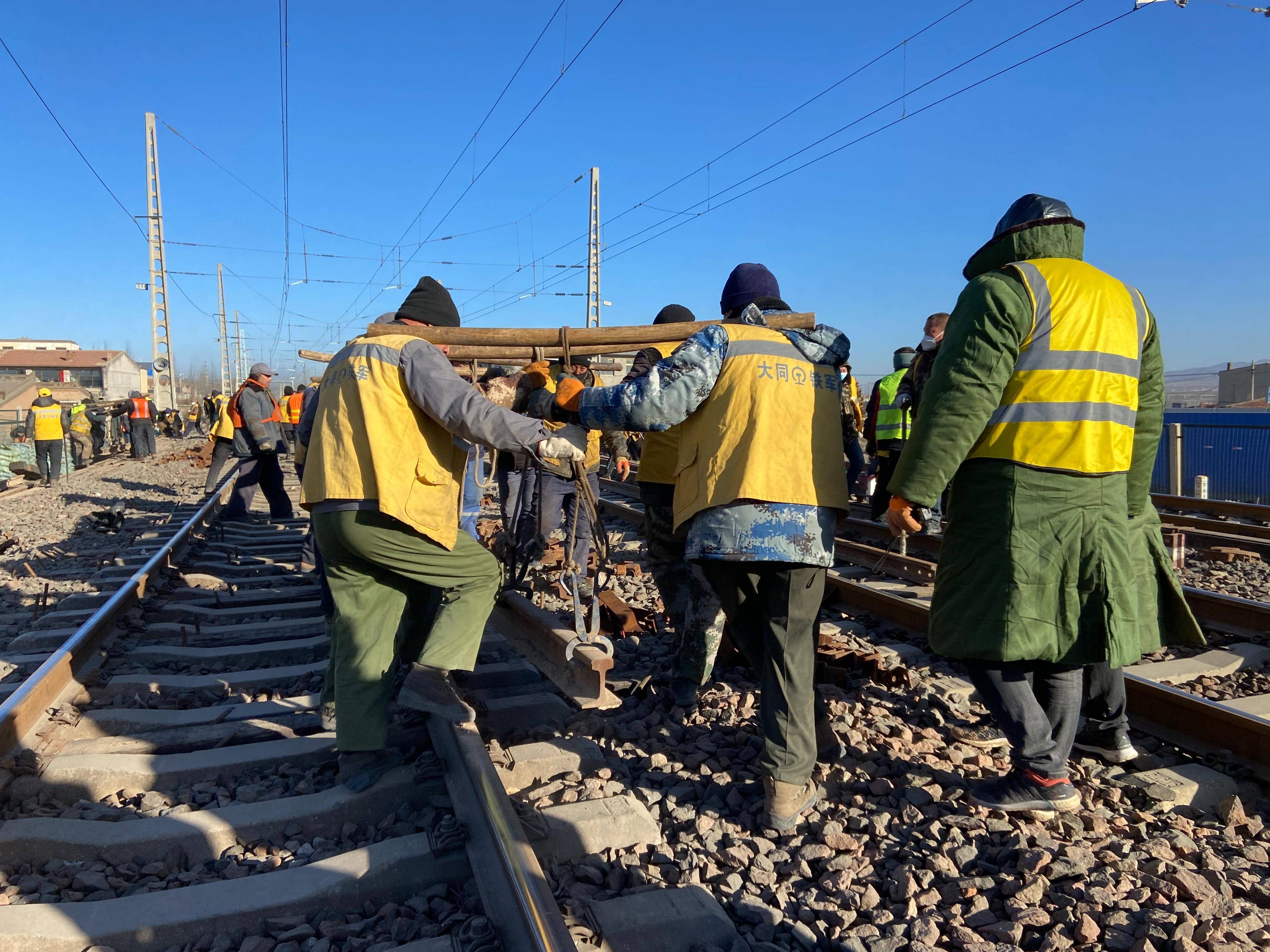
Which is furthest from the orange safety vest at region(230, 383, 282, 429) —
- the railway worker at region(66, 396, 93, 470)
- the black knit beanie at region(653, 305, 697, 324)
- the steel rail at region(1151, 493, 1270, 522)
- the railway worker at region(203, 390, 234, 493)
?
the railway worker at region(66, 396, 93, 470)

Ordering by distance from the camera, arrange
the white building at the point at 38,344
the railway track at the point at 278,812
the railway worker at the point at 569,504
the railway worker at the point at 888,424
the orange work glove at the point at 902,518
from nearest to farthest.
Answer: the railway track at the point at 278,812
the orange work glove at the point at 902,518
the railway worker at the point at 569,504
the railway worker at the point at 888,424
the white building at the point at 38,344

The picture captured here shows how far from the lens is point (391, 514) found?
2.98 m

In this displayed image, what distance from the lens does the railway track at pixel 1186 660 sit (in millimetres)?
3400

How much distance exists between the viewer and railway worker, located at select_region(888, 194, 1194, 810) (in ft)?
8.80

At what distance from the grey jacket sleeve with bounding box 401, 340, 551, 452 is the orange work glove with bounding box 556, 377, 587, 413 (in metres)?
0.12

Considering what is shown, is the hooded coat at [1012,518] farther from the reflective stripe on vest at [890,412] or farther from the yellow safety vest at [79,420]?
the yellow safety vest at [79,420]

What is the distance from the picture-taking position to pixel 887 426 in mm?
8086

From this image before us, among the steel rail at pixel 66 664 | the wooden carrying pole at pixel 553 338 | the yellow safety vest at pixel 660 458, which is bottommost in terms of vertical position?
the steel rail at pixel 66 664

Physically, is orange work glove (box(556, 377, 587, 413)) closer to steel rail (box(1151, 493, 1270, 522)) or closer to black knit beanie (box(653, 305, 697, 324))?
black knit beanie (box(653, 305, 697, 324))

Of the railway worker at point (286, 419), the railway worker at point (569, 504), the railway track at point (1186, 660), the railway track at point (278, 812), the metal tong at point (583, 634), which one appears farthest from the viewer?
the railway worker at point (286, 419)

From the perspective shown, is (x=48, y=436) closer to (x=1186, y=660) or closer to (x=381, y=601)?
(x=381, y=601)

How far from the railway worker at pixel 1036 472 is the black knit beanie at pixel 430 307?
6.38ft

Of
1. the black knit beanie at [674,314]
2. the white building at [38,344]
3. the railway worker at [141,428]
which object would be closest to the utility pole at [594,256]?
the railway worker at [141,428]

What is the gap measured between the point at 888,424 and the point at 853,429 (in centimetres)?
234
